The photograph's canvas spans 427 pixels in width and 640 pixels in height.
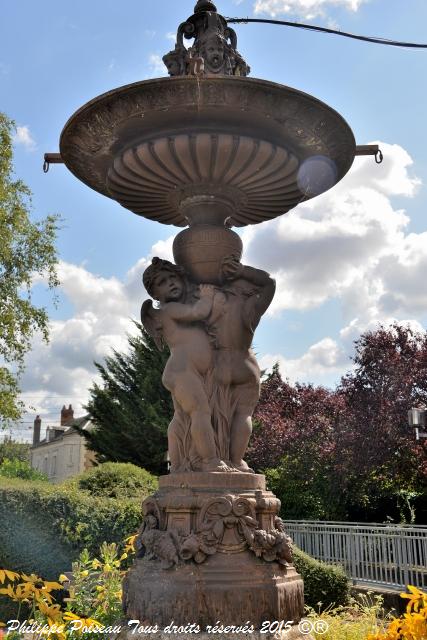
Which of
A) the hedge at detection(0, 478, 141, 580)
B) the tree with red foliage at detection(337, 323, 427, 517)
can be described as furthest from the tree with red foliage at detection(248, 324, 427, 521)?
the hedge at detection(0, 478, 141, 580)

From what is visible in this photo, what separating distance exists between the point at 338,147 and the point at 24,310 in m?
15.7

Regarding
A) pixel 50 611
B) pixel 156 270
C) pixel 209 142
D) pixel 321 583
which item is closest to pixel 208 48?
pixel 209 142

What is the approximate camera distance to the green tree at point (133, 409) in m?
21.7

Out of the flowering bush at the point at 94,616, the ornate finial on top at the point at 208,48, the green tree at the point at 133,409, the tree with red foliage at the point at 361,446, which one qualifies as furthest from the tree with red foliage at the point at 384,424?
the ornate finial on top at the point at 208,48

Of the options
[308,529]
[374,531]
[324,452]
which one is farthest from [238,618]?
[324,452]

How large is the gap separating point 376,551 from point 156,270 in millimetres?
8014

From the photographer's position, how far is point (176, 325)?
16.3 ft

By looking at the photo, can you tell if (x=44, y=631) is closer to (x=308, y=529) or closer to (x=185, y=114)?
(x=185, y=114)

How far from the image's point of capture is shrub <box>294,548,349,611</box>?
8.52m

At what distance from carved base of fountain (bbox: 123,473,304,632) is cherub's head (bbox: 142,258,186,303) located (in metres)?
1.40

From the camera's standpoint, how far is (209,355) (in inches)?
193

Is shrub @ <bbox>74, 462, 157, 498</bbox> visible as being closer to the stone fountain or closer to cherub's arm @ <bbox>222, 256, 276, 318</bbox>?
the stone fountain

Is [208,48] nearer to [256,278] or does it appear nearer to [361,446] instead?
[256,278]

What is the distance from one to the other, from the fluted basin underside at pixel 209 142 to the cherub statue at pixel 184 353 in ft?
2.56
